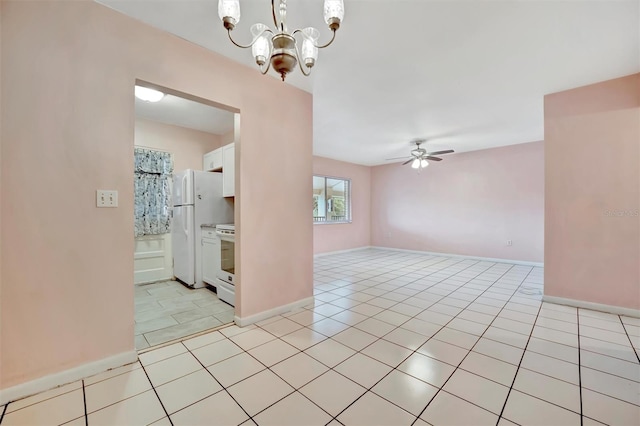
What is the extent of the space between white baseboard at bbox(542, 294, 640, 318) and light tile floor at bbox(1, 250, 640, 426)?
9 cm

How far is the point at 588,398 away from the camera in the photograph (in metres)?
1.56

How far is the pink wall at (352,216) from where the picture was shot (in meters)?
6.75

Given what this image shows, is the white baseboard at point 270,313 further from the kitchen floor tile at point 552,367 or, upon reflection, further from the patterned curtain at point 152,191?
the patterned curtain at point 152,191

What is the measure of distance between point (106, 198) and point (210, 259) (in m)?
1.89

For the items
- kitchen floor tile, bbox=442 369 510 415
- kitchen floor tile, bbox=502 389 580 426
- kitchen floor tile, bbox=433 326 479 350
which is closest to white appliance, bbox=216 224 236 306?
kitchen floor tile, bbox=433 326 479 350

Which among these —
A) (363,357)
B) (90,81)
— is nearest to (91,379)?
(363,357)

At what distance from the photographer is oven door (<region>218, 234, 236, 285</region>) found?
10.1ft

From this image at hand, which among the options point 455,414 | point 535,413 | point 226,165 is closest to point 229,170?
point 226,165

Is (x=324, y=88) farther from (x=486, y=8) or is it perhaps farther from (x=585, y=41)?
(x=585, y=41)

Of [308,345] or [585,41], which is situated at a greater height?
[585,41]

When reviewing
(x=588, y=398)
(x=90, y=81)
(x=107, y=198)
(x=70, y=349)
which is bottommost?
(x=588, y=398)

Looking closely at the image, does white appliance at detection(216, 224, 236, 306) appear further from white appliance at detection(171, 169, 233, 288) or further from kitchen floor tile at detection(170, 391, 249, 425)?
kitchen floor tile at detection(170, 391, 249, 425)

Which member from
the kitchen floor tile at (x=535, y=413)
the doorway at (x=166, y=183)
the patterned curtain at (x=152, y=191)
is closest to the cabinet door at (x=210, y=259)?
the doorway at (x=166, y=183)

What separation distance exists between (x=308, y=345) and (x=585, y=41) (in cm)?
344
